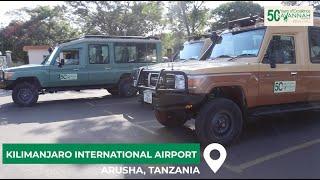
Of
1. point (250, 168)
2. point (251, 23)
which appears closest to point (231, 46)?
point (251, 23)

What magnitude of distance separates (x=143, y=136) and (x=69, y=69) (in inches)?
244

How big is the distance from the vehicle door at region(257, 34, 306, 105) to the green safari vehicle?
17.6 ft

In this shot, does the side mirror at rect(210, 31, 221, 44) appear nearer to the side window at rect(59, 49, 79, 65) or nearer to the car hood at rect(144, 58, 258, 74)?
the car hood at rect(144, 58, 258, 74)

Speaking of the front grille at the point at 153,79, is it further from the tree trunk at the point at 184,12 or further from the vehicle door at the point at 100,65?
the tree trunk at the point at 184,12

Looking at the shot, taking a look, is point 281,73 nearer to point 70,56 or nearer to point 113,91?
point 70,56

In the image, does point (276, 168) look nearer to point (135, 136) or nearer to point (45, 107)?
point (135, 136)

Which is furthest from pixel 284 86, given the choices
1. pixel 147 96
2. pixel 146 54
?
pixel 146 54

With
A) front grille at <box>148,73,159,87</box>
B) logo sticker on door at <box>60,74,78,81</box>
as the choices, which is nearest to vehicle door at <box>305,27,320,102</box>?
front grille at <box>148,73,159,87</box>

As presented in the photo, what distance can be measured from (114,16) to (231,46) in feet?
81.0

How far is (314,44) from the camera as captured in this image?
24.5 ft

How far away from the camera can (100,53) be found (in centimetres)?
1316

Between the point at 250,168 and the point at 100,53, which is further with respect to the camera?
the point at 100,53

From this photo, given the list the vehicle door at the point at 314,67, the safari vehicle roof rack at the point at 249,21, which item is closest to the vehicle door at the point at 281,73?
the vehicle door at the point at 314,67

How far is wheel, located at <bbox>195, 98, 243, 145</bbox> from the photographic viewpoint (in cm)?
608
